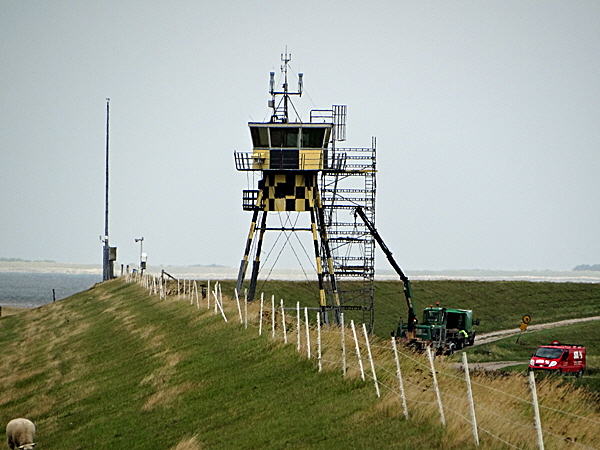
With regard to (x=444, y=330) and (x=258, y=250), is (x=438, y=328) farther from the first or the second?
(x=258, y=250)

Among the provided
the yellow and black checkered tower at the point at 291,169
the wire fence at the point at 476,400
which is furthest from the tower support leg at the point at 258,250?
the wire fence at the point at 476,400

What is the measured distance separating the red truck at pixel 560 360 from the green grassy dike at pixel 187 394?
17035 mm

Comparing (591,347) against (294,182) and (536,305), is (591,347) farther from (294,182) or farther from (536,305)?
(536,305)

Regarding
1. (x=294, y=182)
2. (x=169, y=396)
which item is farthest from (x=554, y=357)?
(x=169, y=396)

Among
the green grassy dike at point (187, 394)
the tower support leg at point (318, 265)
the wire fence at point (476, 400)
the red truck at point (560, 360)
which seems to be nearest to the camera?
the wire fence at point (476, 400)

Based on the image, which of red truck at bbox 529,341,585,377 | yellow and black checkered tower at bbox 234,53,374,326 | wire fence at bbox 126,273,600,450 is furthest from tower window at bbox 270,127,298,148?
wire fence at bbox 126,273,600,450

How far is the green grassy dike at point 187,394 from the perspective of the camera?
18.2 metres

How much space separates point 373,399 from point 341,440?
2534 millimetres

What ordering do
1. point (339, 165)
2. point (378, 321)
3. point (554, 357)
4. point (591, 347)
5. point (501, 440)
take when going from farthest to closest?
point (378, 321) → point (591, 347) → point (339, 165) → point (554, 357) → point (501, 440)

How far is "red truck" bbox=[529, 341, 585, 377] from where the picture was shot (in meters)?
42.1

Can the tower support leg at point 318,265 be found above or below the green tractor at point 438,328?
above

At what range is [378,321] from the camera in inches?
2980

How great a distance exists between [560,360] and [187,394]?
23.8 metres

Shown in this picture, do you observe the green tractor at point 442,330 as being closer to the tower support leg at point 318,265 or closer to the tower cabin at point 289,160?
the tower support leg at point 318,265
